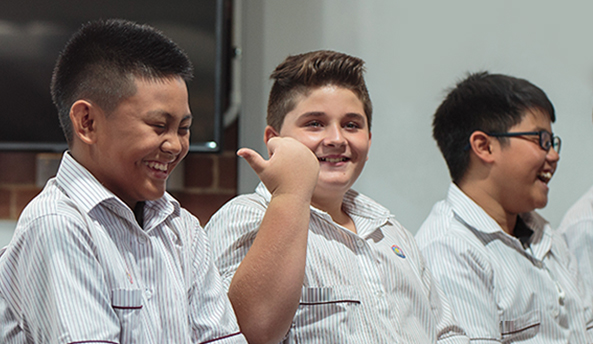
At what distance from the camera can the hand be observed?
1.16 m

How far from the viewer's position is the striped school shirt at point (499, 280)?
4.83 feet

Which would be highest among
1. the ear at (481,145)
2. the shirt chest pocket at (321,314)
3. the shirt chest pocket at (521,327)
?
the ear at (481,145)

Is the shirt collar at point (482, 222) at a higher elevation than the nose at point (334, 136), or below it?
below

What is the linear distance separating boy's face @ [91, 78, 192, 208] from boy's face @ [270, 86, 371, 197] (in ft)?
1.16

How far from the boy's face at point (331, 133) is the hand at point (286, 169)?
0.39ft

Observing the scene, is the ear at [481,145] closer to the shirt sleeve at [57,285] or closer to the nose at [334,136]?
the nose at [334,136]

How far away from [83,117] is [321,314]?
57cm

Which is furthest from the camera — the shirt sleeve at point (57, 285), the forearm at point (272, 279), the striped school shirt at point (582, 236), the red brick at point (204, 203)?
the red brick at point (204, 203)

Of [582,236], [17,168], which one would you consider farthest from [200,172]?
[582,236]

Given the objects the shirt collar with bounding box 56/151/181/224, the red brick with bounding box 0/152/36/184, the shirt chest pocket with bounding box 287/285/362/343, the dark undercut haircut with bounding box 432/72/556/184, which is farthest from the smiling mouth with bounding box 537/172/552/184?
the red brick with bounding box 0/152/36/184

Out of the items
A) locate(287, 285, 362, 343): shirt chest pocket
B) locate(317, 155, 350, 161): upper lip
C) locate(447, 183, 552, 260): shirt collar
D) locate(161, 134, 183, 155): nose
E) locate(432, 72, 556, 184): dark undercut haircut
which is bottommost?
locate(287, 285, 362, 343): shirt chest pocket

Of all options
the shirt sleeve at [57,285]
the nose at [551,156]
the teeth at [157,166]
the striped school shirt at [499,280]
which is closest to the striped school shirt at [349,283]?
the striped school shirt at [499,280]

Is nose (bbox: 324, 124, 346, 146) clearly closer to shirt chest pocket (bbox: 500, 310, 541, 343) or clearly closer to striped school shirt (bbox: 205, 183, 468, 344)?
striped school shirt (bbox: 205, 183, 468, 344)

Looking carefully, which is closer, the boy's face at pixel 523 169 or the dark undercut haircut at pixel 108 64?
the dark undercut haircut at pixel 108 64
